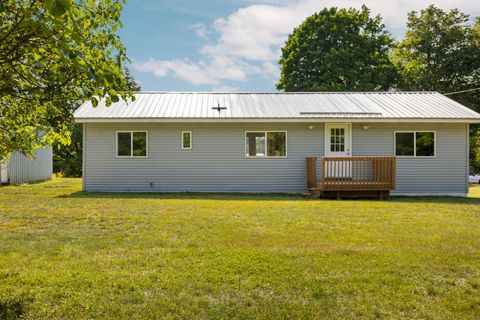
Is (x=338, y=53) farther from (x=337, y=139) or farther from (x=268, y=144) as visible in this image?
(x=268, y=144)

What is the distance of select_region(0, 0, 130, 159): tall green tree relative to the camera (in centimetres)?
264

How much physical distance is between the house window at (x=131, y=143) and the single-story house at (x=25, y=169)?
3.08 meters

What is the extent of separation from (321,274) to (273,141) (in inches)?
402

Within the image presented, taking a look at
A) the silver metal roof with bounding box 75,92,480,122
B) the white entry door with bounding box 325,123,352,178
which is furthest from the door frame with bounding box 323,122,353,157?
the silver metal roof with bounding box 75,92,480,122

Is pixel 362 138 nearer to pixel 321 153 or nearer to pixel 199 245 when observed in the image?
pixel 321 153

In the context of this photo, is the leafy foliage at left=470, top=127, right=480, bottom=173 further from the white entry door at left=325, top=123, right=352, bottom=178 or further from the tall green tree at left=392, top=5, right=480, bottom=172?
the white entry door at left=325, top=123, right=352, bottom=178

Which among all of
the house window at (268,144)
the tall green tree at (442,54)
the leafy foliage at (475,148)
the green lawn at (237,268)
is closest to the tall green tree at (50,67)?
the green lawn at (237,268)

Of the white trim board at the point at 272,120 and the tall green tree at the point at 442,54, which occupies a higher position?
the tall green tree at the point at 442,54

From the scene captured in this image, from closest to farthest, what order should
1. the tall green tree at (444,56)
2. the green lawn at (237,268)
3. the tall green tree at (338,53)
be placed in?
1. the green lawn at (237,268)
2. the tall green tree at (338,53)
3. the tall green tree at (444,56)

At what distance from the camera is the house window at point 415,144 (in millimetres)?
14102

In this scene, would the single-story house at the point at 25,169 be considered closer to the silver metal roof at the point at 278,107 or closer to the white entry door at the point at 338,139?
the silver metal roof at the point at 278,107

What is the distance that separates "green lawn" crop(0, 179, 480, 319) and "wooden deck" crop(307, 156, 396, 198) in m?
4.84

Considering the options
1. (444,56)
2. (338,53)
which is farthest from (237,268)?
(444,56)

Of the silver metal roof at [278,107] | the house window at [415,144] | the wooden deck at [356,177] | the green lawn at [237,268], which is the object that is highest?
the silver metal roof at [278,107]
